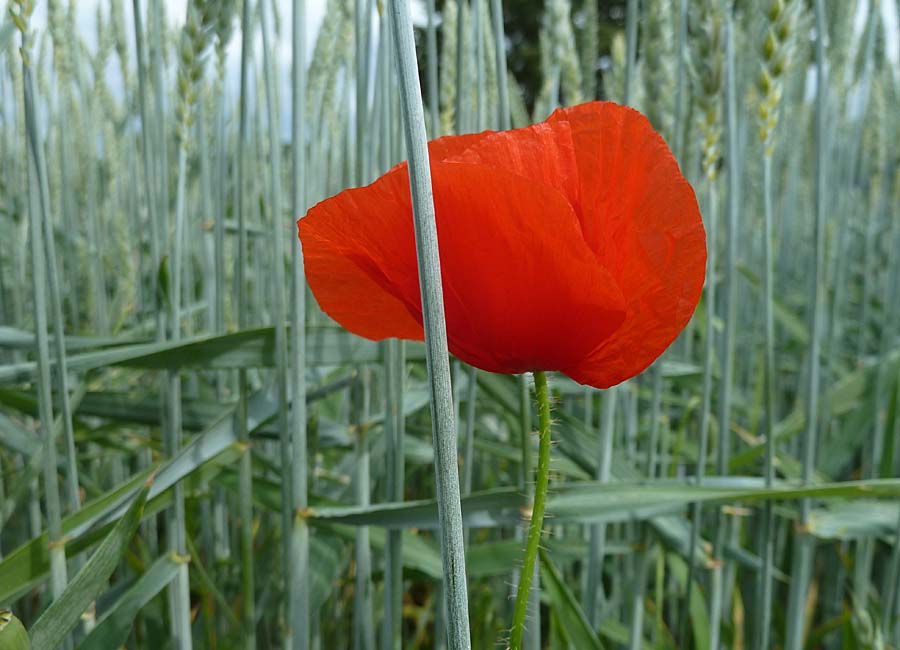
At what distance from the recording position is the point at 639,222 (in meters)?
0.29

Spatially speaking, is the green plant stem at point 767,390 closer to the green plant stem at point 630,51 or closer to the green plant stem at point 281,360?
the green plant stem at point 630,51

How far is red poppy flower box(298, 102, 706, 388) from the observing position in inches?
10.8

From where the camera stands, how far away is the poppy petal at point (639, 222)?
283mm

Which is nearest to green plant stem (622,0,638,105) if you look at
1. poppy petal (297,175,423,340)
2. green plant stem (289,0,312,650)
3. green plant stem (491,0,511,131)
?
green plant stem (491,0,511,131)

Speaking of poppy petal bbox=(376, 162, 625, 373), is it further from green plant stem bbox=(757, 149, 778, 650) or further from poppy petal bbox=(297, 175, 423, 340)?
green plant stem bbox=(757, 149, 778, 650)

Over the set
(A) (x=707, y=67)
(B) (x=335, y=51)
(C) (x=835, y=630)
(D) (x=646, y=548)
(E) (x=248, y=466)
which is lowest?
(C) (x=835, y=630)

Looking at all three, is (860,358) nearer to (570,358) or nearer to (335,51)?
(335,51)

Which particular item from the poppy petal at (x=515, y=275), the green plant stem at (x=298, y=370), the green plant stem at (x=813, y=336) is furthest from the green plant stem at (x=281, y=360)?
the green plant stem at (x=813, y=336)

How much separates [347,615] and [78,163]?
1255 mm

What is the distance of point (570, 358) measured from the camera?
30 centimetres

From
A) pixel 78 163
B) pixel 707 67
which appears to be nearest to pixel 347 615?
pixel 707 67

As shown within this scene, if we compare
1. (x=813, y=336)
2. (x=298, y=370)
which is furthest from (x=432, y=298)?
(x=813, y=336)

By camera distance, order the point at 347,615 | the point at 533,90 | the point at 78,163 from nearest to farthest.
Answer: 1. the point at 347,615
2. the point at 78,163
3. the point at 533,90

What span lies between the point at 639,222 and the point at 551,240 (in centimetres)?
3
